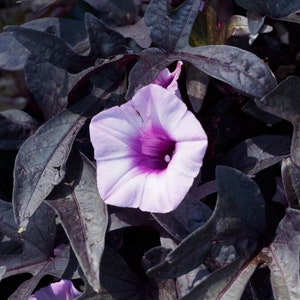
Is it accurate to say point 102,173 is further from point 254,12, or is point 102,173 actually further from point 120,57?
point 254,12

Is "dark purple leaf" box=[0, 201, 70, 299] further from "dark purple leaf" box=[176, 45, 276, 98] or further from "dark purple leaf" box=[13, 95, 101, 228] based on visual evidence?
"dark purple leaf" box=[176, 45, 276, 98]

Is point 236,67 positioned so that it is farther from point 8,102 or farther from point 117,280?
point 8,102

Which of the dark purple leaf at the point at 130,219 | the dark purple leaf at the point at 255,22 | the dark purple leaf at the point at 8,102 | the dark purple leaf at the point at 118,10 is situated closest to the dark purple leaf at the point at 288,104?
the dark purple leaf at the point at 255,22

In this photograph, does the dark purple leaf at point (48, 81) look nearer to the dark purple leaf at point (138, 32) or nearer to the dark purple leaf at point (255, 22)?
the dark purple leaf at point (138, 32)

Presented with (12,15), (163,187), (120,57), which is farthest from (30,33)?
(12,15)

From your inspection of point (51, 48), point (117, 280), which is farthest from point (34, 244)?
point (51, 48)

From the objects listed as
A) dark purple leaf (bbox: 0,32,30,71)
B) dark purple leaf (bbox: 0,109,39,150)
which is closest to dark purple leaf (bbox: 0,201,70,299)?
dark purple leaf (bbox: 0,109,39,150)
